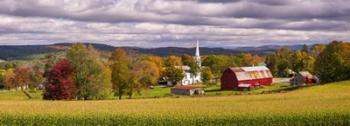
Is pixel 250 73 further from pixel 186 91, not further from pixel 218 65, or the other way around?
pixel 218 65

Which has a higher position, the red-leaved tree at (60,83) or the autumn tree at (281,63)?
the red-leaved tree at (60,83)

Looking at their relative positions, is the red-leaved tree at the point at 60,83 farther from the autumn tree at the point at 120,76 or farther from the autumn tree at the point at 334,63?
the autumn tree at the point at 334,63

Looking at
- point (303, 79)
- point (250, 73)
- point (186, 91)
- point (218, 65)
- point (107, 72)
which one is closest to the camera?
point (107, 72)

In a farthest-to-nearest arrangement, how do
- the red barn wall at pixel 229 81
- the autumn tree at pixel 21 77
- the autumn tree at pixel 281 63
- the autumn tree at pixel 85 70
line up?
the autumn tree at pixel 281 63
the autumn tree at pixel 21 77
the red barn wall at pixel 229 81
the autumn tree at pixel 85 70

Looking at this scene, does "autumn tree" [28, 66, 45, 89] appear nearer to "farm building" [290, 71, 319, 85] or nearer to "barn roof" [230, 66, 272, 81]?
"barn roof" [230, 66, 272, 81]

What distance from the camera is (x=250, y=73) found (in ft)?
433

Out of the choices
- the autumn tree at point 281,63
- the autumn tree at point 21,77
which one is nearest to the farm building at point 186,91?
the autumn tree at point 281,63

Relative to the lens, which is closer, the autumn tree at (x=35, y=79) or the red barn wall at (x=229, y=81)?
the red barn wall at (x=229, y=81)

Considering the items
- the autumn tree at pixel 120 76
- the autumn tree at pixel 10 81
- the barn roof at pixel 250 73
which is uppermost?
the autumn tree at pixel 120 76

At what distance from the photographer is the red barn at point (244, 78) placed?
410 ft

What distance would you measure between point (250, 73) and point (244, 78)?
4.75 meters

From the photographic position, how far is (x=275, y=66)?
174 m

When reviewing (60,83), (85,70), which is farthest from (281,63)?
(60,83)

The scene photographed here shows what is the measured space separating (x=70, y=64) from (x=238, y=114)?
40030mm
